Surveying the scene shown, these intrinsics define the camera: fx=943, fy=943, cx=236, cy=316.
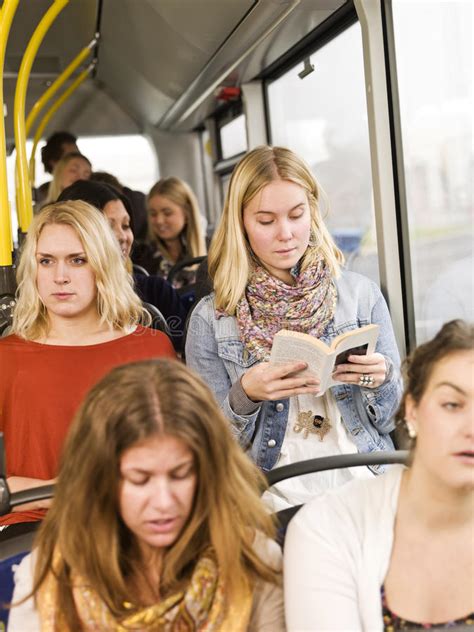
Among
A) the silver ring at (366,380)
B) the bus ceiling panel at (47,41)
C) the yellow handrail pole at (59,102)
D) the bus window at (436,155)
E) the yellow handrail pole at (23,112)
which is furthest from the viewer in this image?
the bus ceiling panel at (47,41)

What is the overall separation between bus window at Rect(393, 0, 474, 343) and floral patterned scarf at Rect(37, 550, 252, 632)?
186 cm

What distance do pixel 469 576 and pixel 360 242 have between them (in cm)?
359

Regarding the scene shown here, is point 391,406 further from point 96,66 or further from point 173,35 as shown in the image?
point 96,66

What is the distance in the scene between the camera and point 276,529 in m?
1.99

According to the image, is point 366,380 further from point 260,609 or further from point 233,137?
point 233,137

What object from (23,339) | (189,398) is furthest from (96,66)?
(189,398)

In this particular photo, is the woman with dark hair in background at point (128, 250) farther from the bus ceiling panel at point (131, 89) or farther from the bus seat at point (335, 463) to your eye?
the bus ceiling panel at point (131, 89)

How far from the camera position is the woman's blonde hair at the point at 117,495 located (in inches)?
71.1

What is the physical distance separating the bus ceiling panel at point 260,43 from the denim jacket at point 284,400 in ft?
5.65

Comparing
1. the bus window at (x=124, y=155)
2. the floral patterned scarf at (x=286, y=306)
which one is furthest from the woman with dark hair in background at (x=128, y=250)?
the bus window at (x=124, y=155)

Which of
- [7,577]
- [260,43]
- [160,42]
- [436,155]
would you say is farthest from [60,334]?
[160,42]

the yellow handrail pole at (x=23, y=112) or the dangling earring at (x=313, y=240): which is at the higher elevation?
the yellow handrail pole at (x=23, y=112)

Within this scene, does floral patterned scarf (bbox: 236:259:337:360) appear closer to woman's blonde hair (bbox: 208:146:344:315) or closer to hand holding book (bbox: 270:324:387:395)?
woman's blonde hair (bbox: 208:146:344:315)

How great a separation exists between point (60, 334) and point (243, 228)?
66 cm
